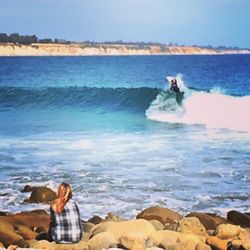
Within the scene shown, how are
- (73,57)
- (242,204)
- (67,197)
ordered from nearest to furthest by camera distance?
(67,197) → (242,204) → (73,57)

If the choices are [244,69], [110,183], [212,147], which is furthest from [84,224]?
[244,69]

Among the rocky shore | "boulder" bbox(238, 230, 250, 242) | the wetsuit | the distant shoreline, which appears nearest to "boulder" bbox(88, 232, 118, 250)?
the rocky shore

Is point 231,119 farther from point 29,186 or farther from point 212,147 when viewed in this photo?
point 29,186

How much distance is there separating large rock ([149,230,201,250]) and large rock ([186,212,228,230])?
0.21 m

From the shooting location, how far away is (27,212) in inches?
190

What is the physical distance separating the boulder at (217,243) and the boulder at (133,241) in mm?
363

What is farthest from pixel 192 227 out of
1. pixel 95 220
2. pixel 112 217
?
pixel 95 220

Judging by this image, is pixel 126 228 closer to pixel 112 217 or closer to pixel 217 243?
pixel 112 217

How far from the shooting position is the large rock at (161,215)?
473 centimetres

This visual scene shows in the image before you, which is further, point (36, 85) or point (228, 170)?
point (36, 85)

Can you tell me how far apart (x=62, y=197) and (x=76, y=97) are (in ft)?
2.87

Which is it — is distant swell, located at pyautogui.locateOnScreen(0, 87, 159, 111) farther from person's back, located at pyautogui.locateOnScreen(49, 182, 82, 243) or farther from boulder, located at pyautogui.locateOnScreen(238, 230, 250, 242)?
boulder, located at pyautogui.locateOnScreen(238, 230, 250, 242)

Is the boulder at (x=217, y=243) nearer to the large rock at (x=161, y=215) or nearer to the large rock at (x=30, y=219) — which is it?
the large rock at (x=161, y=215)

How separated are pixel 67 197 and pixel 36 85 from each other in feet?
3.55
